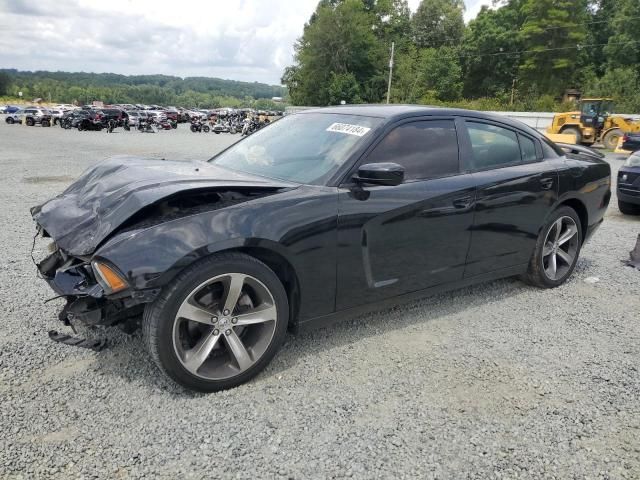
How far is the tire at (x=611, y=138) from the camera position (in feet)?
64.8

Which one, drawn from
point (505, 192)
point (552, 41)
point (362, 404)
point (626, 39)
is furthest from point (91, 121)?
point (552, 41)

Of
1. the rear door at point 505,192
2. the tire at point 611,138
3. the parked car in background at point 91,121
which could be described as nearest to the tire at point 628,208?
the rear door at point 505,192

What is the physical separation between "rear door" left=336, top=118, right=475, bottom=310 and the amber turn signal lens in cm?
121

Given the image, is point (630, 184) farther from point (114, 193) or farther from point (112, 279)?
point (112, 279)

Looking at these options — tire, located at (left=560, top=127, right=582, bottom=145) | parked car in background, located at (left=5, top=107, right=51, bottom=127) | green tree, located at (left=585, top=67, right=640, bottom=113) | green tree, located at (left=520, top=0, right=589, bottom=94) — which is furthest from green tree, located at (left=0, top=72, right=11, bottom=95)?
tire, located at (left=560, top=127, right=582, bottom=145)

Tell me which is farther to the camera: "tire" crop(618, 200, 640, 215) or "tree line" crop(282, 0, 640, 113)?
"tree line" crop(282, 0, 640, 113)

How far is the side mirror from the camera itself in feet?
9.43

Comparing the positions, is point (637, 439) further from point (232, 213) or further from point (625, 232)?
point (625, 232)

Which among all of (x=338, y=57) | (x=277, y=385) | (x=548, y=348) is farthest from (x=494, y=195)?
(x=338, y=57)

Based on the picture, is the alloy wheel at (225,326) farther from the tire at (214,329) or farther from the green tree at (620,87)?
the green tree at (620,87)

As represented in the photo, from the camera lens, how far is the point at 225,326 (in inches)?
106

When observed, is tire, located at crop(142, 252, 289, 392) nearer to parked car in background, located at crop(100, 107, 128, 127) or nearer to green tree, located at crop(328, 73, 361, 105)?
parked car in background, located at crop(100, 107, 128, 127)

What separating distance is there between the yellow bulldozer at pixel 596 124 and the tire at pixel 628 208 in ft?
44.4

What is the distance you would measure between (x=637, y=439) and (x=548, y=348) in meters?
0.94
